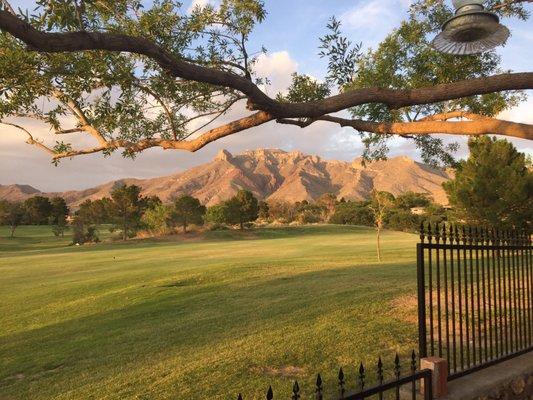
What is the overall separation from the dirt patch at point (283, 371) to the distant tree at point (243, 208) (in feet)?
219

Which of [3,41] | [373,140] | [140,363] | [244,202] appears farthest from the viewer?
[244,202]

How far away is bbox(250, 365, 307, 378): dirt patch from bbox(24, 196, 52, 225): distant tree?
106709mm

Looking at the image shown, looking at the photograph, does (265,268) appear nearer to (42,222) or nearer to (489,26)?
(489,26)

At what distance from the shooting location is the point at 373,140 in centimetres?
1284

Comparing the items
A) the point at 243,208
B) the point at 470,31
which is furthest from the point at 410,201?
the point at 470,31

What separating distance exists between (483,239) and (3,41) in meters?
8.19

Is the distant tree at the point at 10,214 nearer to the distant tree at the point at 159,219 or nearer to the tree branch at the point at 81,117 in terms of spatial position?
the distant tree at the point at 159,219

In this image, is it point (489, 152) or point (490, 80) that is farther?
point (489, 152)

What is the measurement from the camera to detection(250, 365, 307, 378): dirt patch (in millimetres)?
7336

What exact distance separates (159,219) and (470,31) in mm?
68790

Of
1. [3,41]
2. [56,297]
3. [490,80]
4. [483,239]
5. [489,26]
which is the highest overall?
[3,41]

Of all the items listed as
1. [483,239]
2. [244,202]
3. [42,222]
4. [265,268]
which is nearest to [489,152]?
[265,268]

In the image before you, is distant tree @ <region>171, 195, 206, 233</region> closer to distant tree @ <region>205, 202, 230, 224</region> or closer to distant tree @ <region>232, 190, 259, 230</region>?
distant tree @ <region>205, 202, 230, 224</region>

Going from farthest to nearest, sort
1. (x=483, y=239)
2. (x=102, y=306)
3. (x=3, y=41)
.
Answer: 1. (x=102, y=306)
2. (x=3, y=41)
3. (x=483, y=239)
